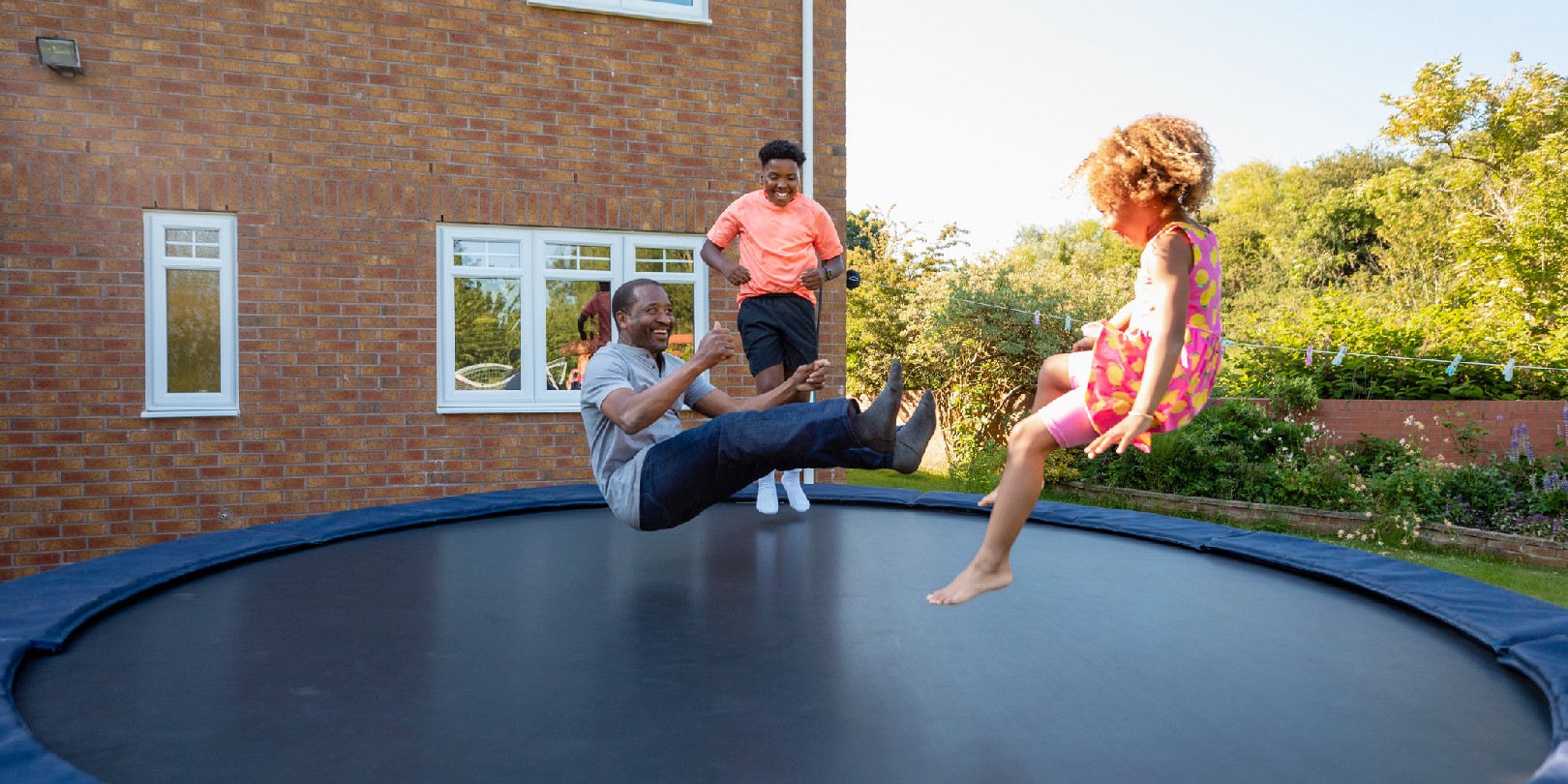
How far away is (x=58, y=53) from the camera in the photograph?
11.4 ft

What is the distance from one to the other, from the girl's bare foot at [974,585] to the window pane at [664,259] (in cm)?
280

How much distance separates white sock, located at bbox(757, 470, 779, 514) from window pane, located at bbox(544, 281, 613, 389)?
1.35 m

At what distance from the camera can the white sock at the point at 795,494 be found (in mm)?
3100

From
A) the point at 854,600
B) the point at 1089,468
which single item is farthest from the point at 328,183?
the point at 1089,468

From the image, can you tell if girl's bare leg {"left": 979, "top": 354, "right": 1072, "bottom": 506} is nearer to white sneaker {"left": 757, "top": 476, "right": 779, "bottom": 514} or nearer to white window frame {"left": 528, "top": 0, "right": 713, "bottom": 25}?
white sneaker {"left": 757, "top": 476, "right": 779, "bottom": 514}

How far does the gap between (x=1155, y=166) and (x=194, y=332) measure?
350 cm

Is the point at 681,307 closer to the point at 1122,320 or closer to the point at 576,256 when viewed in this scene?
the point at 576,256

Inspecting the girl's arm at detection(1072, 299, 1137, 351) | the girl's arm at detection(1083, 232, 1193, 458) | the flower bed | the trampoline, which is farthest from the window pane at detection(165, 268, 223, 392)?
the flower bed

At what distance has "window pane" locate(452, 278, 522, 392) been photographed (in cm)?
404

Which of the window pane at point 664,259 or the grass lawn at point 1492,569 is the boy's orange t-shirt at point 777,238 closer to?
the window pane at point 664,259

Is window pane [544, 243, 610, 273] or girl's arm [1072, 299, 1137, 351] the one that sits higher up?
window pane [544, 243, 610, 273]

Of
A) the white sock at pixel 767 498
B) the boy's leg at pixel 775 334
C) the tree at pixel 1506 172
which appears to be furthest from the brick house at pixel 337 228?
the tree at pixel 1506 172

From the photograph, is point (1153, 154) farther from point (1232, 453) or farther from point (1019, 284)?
point (1019, 284)

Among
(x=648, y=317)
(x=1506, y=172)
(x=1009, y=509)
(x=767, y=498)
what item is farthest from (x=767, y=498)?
(x=1506, y=172)
